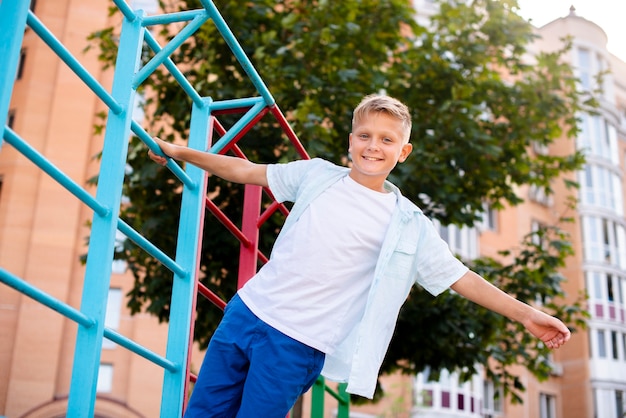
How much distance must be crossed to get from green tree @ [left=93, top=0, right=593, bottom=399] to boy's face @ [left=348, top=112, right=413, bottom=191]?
410cm

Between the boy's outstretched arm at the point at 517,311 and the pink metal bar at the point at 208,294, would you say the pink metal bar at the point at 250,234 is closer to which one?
the pink metal bar at the point at 208,294

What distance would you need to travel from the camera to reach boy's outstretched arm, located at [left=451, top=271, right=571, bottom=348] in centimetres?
230

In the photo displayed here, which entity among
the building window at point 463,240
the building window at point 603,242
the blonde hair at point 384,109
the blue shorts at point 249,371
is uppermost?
the building window at point 603,242

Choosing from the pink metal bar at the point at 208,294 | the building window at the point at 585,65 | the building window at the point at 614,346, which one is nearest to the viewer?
the pink metal bar at the point at 208,294

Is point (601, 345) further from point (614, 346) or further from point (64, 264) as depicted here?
point (64, 264)

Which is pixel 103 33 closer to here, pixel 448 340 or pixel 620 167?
pixel 448 340

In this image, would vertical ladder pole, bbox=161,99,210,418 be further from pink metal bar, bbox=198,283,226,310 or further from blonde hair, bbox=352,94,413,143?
blonde hair, bbox=352,94,413,143

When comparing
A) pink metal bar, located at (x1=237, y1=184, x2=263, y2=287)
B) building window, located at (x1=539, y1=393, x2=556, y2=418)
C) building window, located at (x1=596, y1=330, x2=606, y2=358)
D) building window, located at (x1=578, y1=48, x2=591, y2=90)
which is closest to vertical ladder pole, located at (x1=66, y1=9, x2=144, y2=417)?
pink metal bar, located at (x1=237, y1=184, x2=263, y2=287)

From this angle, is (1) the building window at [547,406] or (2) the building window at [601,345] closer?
(1) the building window at [547,406]

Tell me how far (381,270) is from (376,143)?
0.40 m

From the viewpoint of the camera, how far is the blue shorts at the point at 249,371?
85.3 inches

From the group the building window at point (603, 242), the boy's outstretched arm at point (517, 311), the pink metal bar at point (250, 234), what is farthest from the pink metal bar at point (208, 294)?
the building window at point (603, 242)

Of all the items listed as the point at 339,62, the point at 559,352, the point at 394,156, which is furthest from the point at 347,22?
the point at 559,352

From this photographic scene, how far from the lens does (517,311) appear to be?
2.34m
